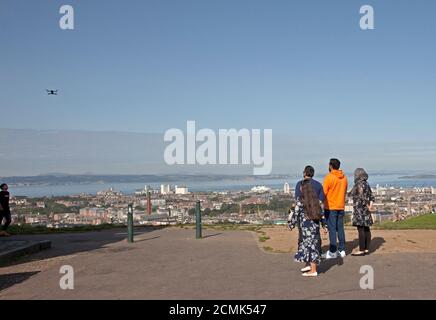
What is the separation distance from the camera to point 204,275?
8.86 m

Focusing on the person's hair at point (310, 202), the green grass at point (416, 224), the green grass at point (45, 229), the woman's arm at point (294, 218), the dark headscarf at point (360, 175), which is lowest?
the green grass at point (45, 229)

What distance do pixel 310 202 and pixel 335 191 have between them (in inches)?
79.7

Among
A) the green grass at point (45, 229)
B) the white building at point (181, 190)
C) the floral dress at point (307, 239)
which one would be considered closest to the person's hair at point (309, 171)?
the floral dress at point (307, 239)

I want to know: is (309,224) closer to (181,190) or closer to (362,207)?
(362,207)

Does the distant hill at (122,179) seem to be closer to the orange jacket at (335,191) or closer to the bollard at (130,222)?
the bollard at (130,222)

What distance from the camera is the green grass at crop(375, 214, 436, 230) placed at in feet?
54.1

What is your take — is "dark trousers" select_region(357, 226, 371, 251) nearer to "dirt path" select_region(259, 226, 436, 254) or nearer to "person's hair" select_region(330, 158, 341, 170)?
"dirt path" select_region(259, 226, 436, 254)

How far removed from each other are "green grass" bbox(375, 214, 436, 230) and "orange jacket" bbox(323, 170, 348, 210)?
6.66 metres

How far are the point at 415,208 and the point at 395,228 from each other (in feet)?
23.5

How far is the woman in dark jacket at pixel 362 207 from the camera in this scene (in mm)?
10789

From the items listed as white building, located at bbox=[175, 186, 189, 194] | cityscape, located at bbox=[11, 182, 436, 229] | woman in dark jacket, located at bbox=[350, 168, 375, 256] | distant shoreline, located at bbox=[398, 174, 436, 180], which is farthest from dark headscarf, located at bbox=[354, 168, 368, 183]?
distant shoreline, located at bbox=[398, 174, 436, 180]

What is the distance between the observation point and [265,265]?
9711mm

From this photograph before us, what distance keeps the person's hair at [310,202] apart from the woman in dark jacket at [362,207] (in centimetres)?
226
